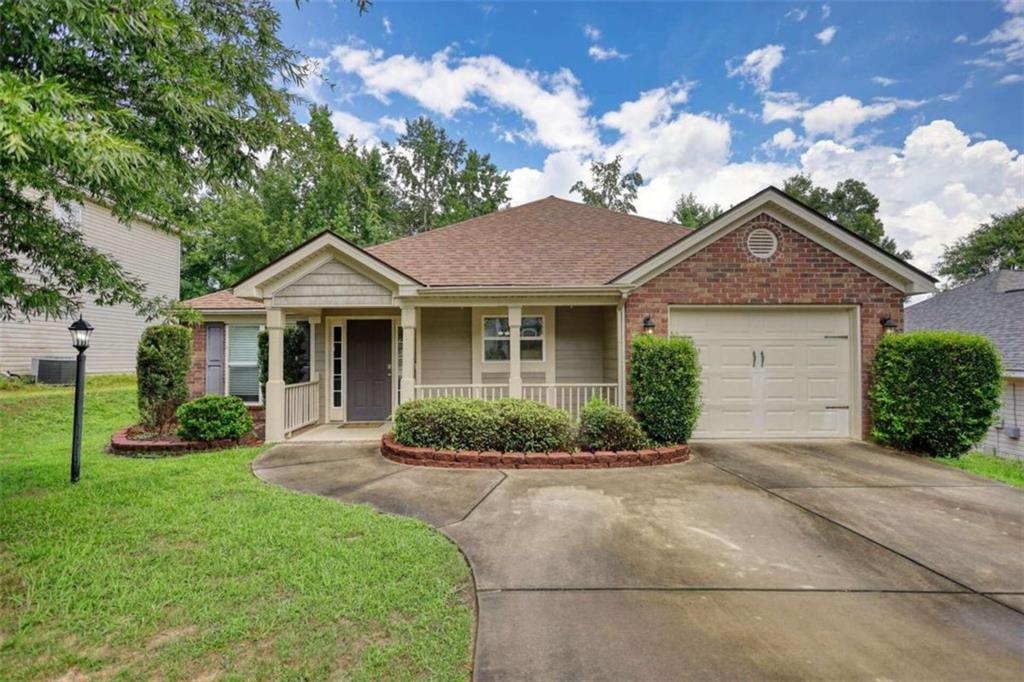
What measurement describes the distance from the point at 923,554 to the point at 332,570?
4.66m

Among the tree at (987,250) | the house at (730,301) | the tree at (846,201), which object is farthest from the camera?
the tree at (987,250)

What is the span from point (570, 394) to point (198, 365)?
9.99 meters

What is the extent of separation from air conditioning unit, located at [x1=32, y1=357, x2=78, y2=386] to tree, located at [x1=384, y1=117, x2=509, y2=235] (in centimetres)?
1891

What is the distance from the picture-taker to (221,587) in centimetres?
306

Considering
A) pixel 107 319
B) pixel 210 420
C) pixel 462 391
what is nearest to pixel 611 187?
pixel 462 391

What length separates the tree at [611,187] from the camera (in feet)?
94.4

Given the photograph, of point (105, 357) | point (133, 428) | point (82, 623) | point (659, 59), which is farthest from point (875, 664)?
point (105, 357)

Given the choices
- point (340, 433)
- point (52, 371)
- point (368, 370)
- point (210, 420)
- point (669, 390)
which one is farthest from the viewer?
point (52, 371)

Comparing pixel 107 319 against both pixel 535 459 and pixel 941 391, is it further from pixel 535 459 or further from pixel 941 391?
pixel 941 391

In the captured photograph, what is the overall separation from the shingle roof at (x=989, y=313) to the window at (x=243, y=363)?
795 inches

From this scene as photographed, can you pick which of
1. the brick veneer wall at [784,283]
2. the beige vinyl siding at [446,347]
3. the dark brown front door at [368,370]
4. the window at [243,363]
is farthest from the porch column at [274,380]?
the brick veneer wall at [784,283]

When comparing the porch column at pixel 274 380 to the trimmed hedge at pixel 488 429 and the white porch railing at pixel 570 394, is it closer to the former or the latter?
the trimmed hedge at pixel 488 429

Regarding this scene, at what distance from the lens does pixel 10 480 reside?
5.79 meters

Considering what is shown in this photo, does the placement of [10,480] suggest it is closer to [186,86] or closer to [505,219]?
[186,86]
